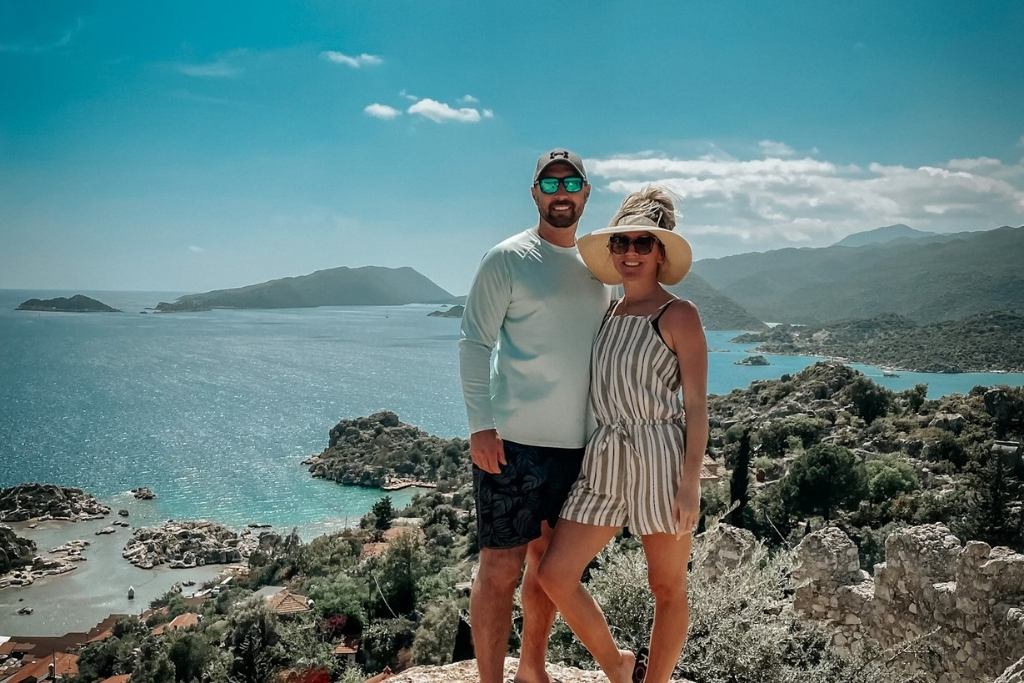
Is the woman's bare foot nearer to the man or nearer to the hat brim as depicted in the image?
the man

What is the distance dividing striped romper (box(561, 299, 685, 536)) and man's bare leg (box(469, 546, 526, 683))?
0.32m

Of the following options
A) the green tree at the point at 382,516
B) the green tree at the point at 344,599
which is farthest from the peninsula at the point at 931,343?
the green tree at the point at 344,599

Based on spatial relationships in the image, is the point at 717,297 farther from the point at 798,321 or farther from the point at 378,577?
the point at 378,577

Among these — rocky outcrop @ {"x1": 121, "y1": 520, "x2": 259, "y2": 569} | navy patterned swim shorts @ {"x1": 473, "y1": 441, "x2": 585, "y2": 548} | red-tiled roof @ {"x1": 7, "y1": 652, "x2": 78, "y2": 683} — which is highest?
navy patterned swim shorts @ {"x1": 473, "y1": 441, "x2": 585, "y2": 548}

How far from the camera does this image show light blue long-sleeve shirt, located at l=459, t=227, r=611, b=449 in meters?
2.58

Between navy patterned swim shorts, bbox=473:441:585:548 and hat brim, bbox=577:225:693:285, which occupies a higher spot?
hat brim, bbox=577:225:693:285

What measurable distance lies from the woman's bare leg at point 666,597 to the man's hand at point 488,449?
0.62m

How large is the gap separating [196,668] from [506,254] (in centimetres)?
1514

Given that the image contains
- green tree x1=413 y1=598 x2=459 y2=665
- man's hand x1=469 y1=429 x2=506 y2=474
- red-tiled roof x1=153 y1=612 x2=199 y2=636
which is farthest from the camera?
red-tiled roof x1=153 y1=612 x2=199 y2=636

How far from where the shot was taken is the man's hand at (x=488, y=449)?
2559 millimetres

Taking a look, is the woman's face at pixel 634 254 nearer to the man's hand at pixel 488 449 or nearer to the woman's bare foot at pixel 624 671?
the man's hand at pixel 488 449

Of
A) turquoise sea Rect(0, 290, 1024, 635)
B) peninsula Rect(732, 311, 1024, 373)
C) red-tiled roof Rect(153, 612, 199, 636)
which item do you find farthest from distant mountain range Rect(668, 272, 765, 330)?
red-tiled roof Rect(153, 612, 199, 636)

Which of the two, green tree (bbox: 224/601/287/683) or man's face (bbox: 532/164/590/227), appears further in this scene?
green tree (bbox: 224/601/287/683)

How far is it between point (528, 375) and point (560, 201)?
2.25ft
